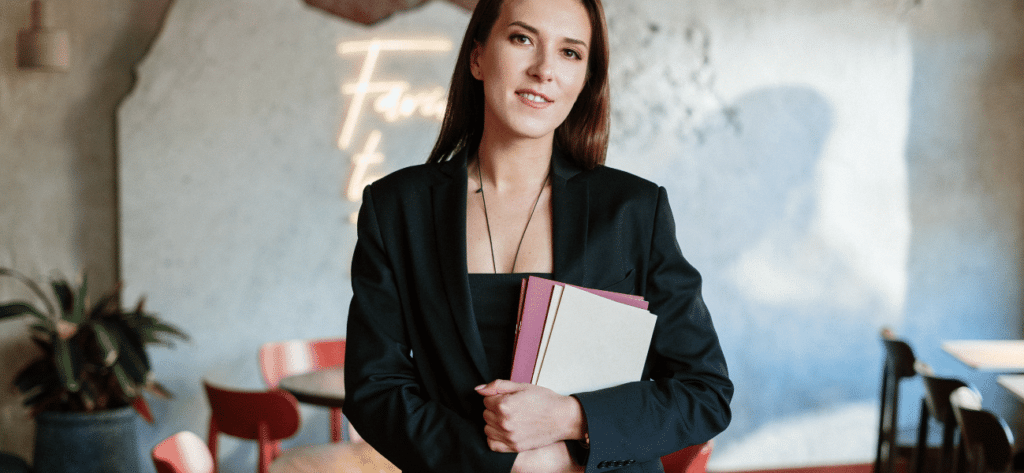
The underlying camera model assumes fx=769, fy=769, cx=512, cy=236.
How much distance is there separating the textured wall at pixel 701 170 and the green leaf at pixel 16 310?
1.60ft

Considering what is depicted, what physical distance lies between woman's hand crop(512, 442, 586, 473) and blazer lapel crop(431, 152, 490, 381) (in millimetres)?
117

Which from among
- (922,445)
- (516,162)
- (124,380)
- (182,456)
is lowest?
(922,445)

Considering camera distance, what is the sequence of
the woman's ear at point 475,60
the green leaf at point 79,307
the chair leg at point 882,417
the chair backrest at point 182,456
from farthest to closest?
the chair leg at point 882,417
the green leaf at point 79,307
the chair backrest at point 182,456
the woman's ear at point 475,60

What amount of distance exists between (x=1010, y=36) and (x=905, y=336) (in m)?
1.87

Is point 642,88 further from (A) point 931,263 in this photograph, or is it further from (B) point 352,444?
(B) point 352,444

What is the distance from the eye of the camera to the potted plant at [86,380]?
335 centimetres

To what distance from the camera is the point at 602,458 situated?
39.8 inches

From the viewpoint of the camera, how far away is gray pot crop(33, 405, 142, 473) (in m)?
3.35

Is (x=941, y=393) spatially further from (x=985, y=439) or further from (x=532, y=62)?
(x=532, y=62)

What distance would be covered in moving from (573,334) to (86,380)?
10.2ft

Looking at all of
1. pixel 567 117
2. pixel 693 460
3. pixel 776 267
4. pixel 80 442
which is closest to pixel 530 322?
pixel 567 117

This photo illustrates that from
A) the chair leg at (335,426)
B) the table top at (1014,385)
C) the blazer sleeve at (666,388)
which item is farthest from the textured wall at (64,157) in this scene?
the table top at (1014,385)

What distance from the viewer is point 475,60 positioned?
121 centimetres

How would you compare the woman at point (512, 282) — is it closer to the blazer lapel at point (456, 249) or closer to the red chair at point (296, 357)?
the blazer lapel at point (456, 249)
